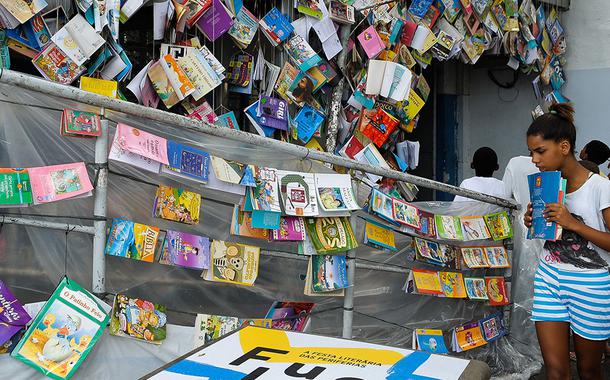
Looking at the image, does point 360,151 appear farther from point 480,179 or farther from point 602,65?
point 602,65

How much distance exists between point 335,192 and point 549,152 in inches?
40.8

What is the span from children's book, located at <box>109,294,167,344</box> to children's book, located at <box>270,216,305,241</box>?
2.21ft

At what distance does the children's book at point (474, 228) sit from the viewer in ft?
15.5

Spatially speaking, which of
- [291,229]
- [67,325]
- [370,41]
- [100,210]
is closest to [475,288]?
[291,229]

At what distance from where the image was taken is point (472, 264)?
4.76 meters

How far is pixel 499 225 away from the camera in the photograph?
16.5 feet

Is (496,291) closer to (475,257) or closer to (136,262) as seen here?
(475,257)

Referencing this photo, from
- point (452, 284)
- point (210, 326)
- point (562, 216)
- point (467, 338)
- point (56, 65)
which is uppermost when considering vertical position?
point (56, 65)

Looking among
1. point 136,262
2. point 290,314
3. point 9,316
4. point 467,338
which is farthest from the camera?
point 467,338

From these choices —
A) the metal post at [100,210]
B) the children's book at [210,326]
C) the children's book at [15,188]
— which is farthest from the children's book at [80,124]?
the children's book at [210,326]

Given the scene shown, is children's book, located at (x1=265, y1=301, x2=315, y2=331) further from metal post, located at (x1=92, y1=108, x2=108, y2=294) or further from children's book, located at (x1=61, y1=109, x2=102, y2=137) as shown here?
children's book, located at (x1=61, y1=109, x2=102, y2=137)

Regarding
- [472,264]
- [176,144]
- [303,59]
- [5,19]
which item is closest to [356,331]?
[472,264]

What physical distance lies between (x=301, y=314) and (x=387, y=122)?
8.42 ft

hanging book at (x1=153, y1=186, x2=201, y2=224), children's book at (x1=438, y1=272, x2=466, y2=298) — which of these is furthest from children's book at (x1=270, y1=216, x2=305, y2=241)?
children's book at (x1=438, y1=272, x2=466, y2=298)
